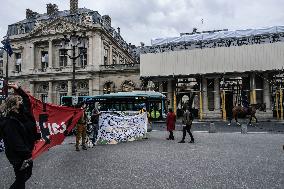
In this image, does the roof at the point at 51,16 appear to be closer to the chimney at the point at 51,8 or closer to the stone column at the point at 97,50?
the chimney at the point at 51,8

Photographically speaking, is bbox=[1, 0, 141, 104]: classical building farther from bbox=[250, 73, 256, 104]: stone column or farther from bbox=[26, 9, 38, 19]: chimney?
bbox=[250, 73, 256, 104]: stone column

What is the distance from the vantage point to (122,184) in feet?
21.4

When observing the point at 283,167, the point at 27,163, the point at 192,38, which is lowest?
the point at 283,167

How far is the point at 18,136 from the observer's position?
4.57m

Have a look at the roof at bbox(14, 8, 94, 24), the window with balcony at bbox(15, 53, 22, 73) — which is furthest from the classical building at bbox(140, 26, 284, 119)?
the window with balcony at bbox(15, 53, 22, 73)

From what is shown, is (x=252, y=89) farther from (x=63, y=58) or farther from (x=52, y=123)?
(x=63, y=58)

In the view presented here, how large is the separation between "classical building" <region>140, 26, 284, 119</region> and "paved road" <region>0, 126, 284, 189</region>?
23.8m

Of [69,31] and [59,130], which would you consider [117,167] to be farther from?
[69,31]

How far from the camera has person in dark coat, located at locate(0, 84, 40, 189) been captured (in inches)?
178

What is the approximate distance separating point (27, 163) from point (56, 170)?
367 centimetres

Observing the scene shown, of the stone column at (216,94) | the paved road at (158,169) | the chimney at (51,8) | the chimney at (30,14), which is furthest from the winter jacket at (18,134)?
the chimney at (30,14)

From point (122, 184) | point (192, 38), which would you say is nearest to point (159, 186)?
point (122, 184)

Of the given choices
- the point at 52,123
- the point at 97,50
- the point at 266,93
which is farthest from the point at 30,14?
the point at 52,123

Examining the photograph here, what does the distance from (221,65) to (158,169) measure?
2842cm
